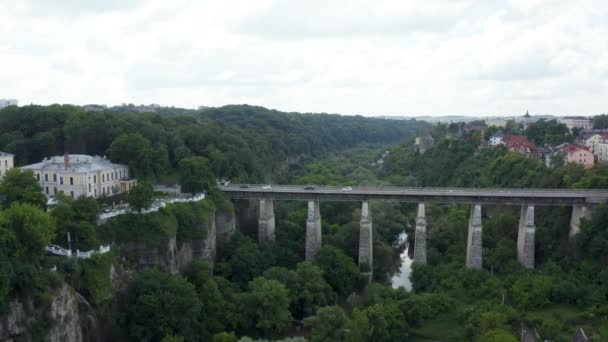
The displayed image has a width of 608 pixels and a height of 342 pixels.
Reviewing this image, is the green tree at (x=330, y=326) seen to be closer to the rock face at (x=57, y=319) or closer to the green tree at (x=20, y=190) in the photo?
the rock face at (x=57, y=319)

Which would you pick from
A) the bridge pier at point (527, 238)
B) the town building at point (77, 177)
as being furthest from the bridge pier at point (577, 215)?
the town building at point (77, 177)

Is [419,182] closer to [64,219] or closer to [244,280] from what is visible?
[244,280]

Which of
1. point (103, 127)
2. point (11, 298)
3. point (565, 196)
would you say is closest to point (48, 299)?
point (11, 298)

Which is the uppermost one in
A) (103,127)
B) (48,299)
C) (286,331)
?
(103,127)

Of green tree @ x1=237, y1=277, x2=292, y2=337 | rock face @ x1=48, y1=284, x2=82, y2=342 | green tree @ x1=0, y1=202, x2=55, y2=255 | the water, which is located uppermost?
green tree @ x1=0, y1=202, x2=55, y2=255

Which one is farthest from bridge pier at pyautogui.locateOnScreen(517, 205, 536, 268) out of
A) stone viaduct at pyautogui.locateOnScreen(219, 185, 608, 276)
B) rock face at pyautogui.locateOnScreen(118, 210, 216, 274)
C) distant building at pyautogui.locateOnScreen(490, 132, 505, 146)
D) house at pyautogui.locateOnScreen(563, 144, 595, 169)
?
distant building at pyautogui.locateOnScreen(490, 132, 505, 146)

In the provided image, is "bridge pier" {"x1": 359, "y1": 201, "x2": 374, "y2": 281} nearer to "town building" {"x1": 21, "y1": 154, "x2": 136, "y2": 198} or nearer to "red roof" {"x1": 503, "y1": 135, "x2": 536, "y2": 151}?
"town building" {"x1": 21, "y1": 154, "x2": 136, "y2": 198}

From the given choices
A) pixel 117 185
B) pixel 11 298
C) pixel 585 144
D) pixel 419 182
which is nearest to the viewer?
pixel 11 298
